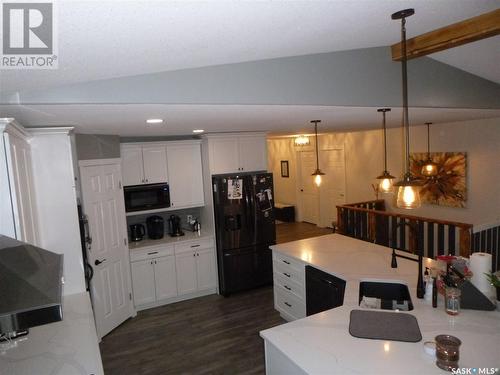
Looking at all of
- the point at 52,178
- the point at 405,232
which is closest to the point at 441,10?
the point at 52,178

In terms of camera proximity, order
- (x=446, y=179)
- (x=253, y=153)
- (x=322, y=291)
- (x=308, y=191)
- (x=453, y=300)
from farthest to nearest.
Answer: (x=308, y=191) < (x=446, y=179) < (x=253, y=153) < (x=322, y=291) < (x=453, y=300)

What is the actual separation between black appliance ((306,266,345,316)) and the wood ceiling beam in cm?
196

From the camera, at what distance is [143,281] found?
4719 mm

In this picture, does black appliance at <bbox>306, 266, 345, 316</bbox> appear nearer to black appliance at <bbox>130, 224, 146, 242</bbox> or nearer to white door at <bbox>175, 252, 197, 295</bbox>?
white door at <bbox>175, 252, 197, 295</bbox>

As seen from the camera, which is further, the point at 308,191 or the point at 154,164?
the point at 308,191

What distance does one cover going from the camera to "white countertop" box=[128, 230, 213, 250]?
4.77 meters

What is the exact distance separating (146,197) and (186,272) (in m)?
1.21

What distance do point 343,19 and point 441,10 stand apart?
64 centimetres

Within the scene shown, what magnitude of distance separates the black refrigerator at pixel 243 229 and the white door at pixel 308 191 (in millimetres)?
3939

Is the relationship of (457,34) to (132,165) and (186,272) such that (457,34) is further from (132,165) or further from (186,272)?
(186,272)

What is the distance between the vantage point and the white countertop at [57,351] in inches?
78.5

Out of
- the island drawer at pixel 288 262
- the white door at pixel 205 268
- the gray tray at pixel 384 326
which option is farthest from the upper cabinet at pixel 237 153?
the gray tray at pixel 384 326

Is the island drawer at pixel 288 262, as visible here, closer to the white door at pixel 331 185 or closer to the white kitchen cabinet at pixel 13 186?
the white kitchen cabinet at pixel 13 186

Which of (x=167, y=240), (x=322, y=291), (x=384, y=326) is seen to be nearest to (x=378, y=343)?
(x=384, y=326)
